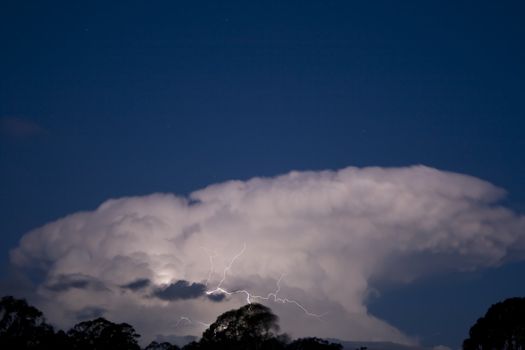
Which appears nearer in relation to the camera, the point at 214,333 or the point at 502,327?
the point at 502,327

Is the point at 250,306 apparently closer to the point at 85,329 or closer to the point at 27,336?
the point at 85,329

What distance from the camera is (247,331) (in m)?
115

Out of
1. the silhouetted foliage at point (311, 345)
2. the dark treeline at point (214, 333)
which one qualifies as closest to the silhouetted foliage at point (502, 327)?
the dark treeline at point (214, 333)

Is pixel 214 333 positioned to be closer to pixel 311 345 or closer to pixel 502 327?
pixel 311 345

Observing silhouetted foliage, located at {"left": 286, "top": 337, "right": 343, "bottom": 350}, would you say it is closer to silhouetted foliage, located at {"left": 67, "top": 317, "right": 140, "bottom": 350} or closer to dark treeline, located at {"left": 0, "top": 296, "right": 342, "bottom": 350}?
dark treeline, located at {"left": 0, "top": 296, "right": 342, "bottom": 350}

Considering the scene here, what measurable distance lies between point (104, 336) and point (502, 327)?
216 ft

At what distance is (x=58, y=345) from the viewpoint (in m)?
99.5

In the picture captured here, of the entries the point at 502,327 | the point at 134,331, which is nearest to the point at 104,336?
the point at 134,331

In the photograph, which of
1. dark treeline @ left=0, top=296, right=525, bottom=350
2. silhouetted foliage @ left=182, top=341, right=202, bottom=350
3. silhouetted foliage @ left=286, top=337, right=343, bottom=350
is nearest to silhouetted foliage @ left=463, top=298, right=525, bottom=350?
dark treeline @ left=0, top=296, right=525, bottom=350

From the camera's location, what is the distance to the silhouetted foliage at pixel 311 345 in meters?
111

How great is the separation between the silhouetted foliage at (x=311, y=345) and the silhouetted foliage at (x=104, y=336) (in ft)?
91.2

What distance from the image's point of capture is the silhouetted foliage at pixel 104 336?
11156 cm

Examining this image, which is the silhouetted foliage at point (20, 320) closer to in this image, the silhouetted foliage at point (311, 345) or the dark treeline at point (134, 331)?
the dark treeline at point (134, 331)

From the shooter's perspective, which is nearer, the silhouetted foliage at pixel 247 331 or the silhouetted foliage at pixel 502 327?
the silhouetted foliage at pixel 502 327
